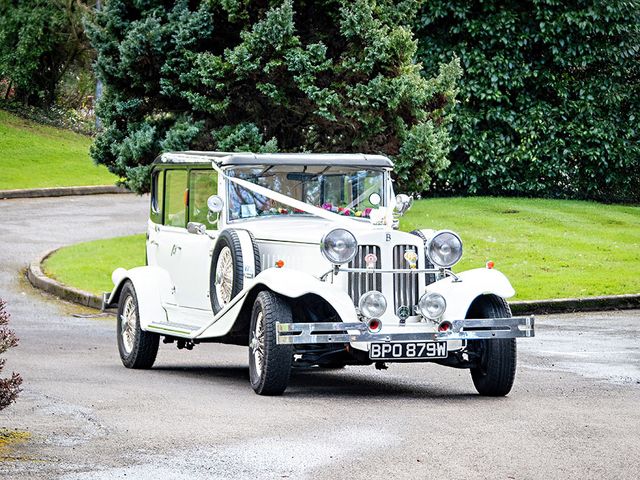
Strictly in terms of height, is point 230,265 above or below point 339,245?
below

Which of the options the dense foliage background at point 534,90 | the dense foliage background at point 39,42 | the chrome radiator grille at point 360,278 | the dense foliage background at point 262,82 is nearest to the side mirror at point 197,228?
the chrome radiator grille at point 360,278

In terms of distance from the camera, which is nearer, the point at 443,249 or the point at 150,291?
the point at 443,249

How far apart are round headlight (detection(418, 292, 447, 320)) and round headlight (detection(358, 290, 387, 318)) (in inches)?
13.0

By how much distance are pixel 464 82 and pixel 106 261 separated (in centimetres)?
1017

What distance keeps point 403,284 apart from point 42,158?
28.6 metres

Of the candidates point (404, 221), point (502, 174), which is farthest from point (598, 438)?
point (502, 174)

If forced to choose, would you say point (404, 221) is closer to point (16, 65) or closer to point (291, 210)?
point (291, 210)

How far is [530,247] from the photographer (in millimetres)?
22922

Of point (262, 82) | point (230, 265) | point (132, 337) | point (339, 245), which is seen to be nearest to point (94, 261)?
point (262, 82)

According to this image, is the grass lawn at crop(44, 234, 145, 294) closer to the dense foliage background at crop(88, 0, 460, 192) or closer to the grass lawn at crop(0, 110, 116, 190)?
the dense foliage background at crop(88, 0, 460, 192)

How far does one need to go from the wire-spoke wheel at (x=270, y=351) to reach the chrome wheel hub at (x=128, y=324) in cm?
293

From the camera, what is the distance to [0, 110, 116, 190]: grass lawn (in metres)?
35.4

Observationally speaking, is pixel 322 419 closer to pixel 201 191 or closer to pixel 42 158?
pixel 201 191

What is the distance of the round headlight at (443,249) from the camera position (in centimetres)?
1093
